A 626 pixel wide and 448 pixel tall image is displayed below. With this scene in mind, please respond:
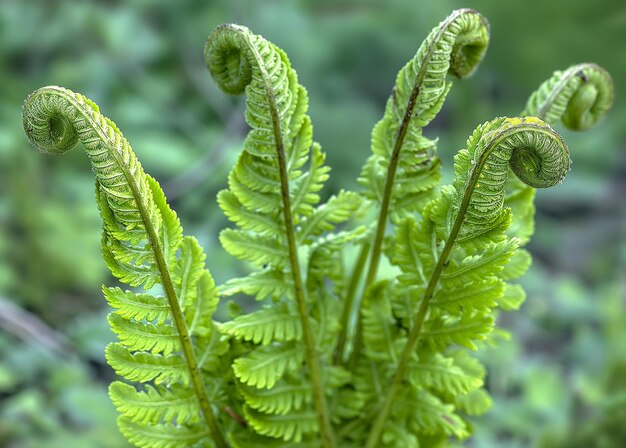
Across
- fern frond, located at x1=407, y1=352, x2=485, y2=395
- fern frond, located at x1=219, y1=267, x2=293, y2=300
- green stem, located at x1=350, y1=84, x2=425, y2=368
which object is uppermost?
green stem, located at x1=350, y1=84, x2=425, y2=368

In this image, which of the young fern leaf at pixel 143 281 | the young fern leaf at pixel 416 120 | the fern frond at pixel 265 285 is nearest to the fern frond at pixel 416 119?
the young fern leaf at pixel 416 120

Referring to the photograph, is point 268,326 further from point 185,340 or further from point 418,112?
point 418,112

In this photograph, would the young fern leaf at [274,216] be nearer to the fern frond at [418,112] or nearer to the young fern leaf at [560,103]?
the fern frond at [418,112]

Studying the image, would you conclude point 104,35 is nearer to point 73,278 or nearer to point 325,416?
point 73,278

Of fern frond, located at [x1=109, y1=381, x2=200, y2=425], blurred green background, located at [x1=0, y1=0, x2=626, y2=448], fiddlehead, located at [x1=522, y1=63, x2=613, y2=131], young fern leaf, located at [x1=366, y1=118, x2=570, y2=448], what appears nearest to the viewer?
young fern leaf, located at [x1=366, y1=118, x2=570, y2=448]

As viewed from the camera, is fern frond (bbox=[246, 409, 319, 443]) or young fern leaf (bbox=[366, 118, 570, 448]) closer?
young fern leaf (bbox=[366, 118, 570, 448])

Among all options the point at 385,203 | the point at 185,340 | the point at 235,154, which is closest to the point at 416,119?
the point at 385,203

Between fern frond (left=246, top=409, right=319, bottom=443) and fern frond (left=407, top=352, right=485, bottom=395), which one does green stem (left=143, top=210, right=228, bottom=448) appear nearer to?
fern frond (left=246, top=409, right=319, bottom=443)

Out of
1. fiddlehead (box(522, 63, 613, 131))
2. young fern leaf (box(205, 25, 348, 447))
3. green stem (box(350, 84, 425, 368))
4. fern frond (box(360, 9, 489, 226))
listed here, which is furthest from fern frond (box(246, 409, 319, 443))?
fiddlehead (box(522, 63, 613, 131))
